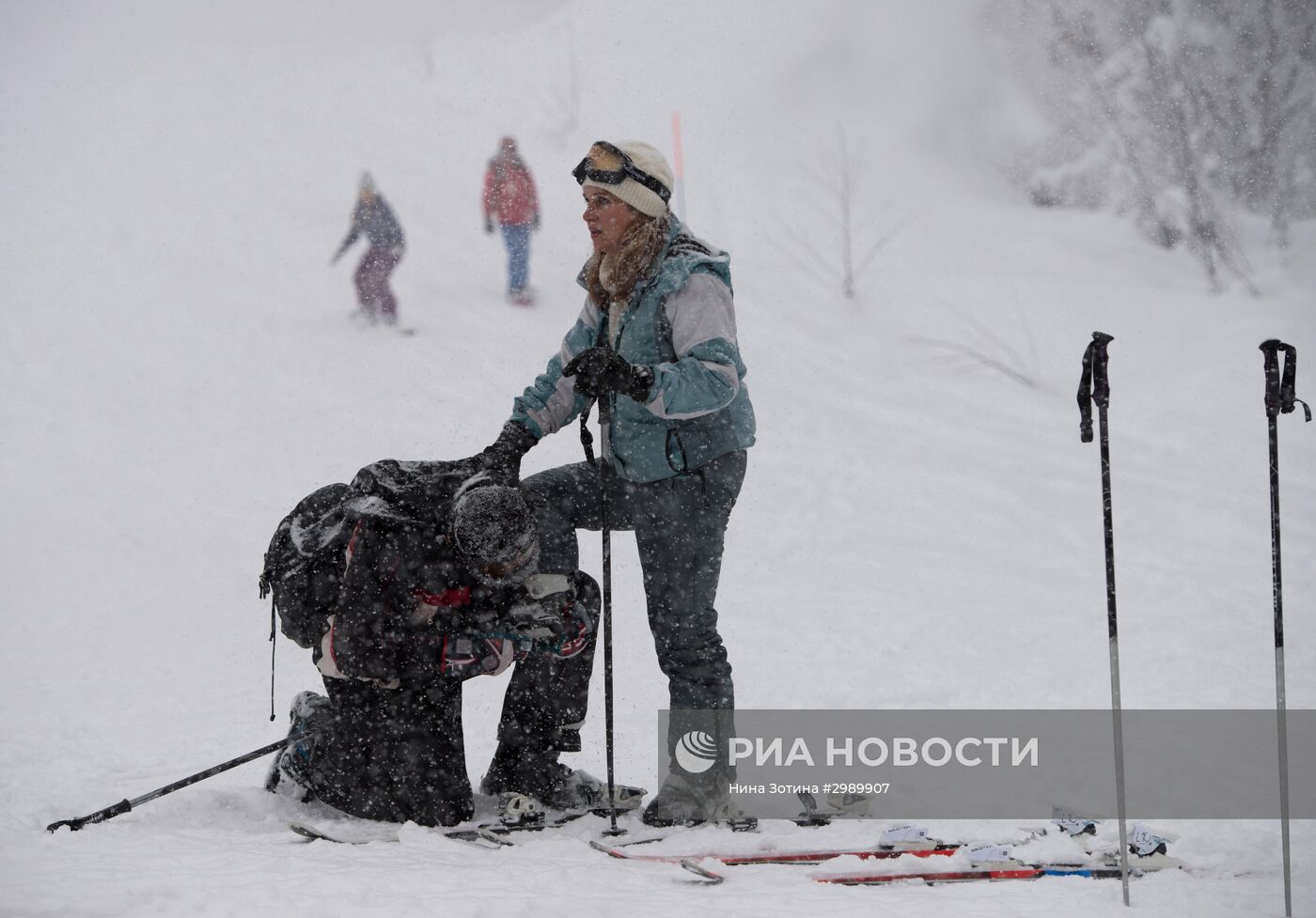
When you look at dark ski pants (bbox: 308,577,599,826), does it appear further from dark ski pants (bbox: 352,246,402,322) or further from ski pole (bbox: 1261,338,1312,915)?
dark ski pants (bbox: 352,246,402,322)

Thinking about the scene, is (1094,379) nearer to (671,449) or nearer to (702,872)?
(671,449)

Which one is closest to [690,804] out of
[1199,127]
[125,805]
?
[125,805]

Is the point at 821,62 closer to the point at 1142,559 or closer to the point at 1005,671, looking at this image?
the point at 1142,559

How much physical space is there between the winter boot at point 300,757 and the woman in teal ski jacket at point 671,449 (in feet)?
2.90

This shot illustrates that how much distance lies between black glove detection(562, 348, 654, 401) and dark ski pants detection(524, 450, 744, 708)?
1.28 ft

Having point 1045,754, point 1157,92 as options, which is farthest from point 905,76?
point 1045,754

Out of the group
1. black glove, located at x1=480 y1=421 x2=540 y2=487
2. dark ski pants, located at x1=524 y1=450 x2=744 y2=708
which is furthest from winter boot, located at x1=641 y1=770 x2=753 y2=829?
black glove, located at x1=480 y1=421 x2=540 y2=487

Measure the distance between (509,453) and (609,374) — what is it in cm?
59

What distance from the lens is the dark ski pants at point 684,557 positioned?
3467 mm

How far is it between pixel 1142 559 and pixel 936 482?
1836mm

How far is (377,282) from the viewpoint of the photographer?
11.0 metres

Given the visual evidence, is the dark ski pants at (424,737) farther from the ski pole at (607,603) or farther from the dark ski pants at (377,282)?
the dark ski pants at (377,282)

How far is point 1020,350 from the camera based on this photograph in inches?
447

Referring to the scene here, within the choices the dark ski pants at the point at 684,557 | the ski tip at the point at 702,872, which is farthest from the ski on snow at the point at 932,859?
the dark ski pants at the point at 684,557
